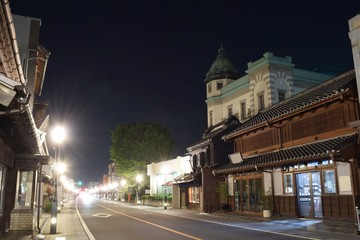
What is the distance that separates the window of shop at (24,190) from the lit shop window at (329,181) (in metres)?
15.4

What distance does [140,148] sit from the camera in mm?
64062

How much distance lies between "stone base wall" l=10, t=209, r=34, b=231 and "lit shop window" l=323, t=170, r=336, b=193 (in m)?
15.1

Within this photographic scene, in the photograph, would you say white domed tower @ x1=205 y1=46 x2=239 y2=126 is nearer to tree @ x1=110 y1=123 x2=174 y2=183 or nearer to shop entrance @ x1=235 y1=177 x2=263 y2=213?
tree @ x1=110 y1=123 x2=174 y2=183

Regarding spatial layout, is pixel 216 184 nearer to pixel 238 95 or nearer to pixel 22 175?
pixel 238 95

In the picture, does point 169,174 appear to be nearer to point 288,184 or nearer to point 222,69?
point 222,69

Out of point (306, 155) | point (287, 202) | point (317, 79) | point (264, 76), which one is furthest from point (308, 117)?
point (317, 79)

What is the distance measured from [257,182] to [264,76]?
49.7ft

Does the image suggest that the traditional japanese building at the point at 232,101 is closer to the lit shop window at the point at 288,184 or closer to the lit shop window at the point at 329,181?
the lit shop window at the point at 288,184

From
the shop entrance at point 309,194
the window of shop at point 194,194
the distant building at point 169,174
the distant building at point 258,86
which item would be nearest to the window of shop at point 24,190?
the shop entrance at point 309,194

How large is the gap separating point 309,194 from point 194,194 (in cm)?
1967

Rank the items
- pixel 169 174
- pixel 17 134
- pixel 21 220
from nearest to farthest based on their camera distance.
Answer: pixel 17 134
pixel 21 220
pixel 169 174

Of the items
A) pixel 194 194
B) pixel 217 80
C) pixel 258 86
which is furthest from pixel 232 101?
pixel 194 194

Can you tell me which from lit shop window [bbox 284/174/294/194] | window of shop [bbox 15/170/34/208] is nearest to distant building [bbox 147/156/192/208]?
lit shop window [bbox 284/174/294/194]

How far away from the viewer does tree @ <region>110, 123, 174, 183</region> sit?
2506 inches
